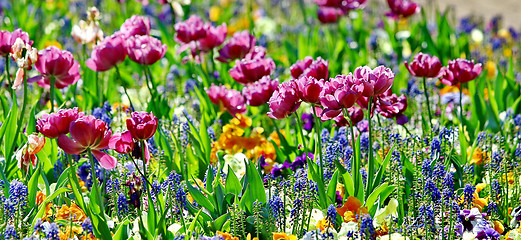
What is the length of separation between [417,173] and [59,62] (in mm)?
1403

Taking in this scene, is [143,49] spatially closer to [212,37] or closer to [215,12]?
[212,37]

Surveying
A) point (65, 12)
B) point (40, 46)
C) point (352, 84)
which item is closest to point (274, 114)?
point (352, 84)

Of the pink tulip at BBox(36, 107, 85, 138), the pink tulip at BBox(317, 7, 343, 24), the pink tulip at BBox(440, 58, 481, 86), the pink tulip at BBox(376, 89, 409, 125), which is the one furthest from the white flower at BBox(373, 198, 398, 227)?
the pink tulip at BBox(317, 7, 343, 24)

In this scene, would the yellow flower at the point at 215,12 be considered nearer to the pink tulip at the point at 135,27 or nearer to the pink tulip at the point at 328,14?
the pink tulip at the point at 328,14

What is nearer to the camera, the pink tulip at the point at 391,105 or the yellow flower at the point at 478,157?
the pink tulip at the point at 391,105

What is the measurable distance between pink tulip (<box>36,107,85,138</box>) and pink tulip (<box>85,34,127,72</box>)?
86cm

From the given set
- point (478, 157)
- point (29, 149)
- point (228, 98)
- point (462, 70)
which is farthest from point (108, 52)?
point (478, 157)

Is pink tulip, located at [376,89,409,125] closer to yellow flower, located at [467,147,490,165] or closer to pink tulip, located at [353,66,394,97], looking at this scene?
pink tulip, located at [353,66,394,97]

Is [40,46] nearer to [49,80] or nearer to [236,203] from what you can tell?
[49,80]

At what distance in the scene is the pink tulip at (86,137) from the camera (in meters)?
1.82

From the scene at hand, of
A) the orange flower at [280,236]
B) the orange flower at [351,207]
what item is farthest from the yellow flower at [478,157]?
the orange flower at [280,236]

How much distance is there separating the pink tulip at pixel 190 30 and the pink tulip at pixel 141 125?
1.42 m

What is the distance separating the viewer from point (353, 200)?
2141 mm

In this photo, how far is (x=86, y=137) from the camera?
1.84 m
